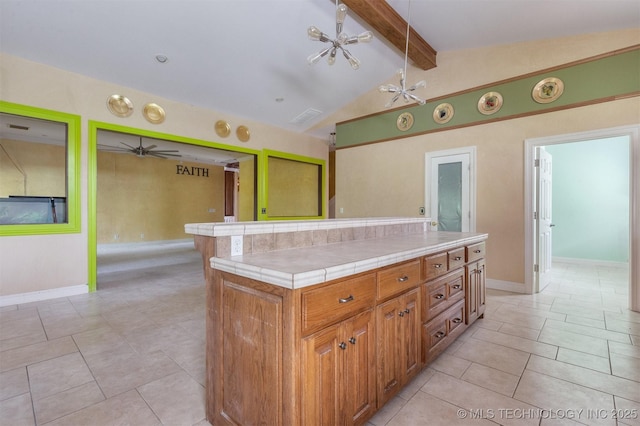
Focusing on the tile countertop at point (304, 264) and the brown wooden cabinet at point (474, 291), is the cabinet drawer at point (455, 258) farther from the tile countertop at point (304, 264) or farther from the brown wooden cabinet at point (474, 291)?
the tile countertop at point (304, 264)

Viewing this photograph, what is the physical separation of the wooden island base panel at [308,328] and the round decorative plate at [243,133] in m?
4.30

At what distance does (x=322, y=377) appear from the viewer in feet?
3.88

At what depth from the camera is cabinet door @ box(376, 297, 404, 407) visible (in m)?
1.51

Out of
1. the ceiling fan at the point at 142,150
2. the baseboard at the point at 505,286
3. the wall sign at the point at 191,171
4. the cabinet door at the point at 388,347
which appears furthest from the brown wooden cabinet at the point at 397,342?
the wall sign at the point at 191,171

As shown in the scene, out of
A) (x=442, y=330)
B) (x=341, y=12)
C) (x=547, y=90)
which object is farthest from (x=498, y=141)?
(x=442, y=330)

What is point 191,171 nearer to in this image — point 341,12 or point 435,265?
point 341,12

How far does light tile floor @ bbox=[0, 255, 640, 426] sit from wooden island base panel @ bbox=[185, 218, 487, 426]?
0.99 feet

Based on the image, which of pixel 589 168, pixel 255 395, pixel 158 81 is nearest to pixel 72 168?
pixel 158 81

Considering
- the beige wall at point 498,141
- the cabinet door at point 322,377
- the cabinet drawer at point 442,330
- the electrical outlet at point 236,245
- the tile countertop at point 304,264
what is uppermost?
the beige wall at point 498,141

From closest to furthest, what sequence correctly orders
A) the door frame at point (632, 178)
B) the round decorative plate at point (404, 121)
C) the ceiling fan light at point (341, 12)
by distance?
the ceiling fan light at point (341, 12)
the door frame at point (632, 178)
the round decorative plate at point (404, 121)

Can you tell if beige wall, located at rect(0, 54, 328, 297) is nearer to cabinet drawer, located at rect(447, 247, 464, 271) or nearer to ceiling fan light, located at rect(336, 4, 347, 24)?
ceiling fan light, located at rect(336, 4, 347, 24)

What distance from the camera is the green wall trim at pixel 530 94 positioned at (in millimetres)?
3242

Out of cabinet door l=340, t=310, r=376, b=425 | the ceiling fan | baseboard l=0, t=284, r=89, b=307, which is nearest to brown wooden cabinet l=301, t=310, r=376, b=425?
cabinet door l=340, t=310, r=376, b=425

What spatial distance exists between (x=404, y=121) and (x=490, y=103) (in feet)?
4.52
